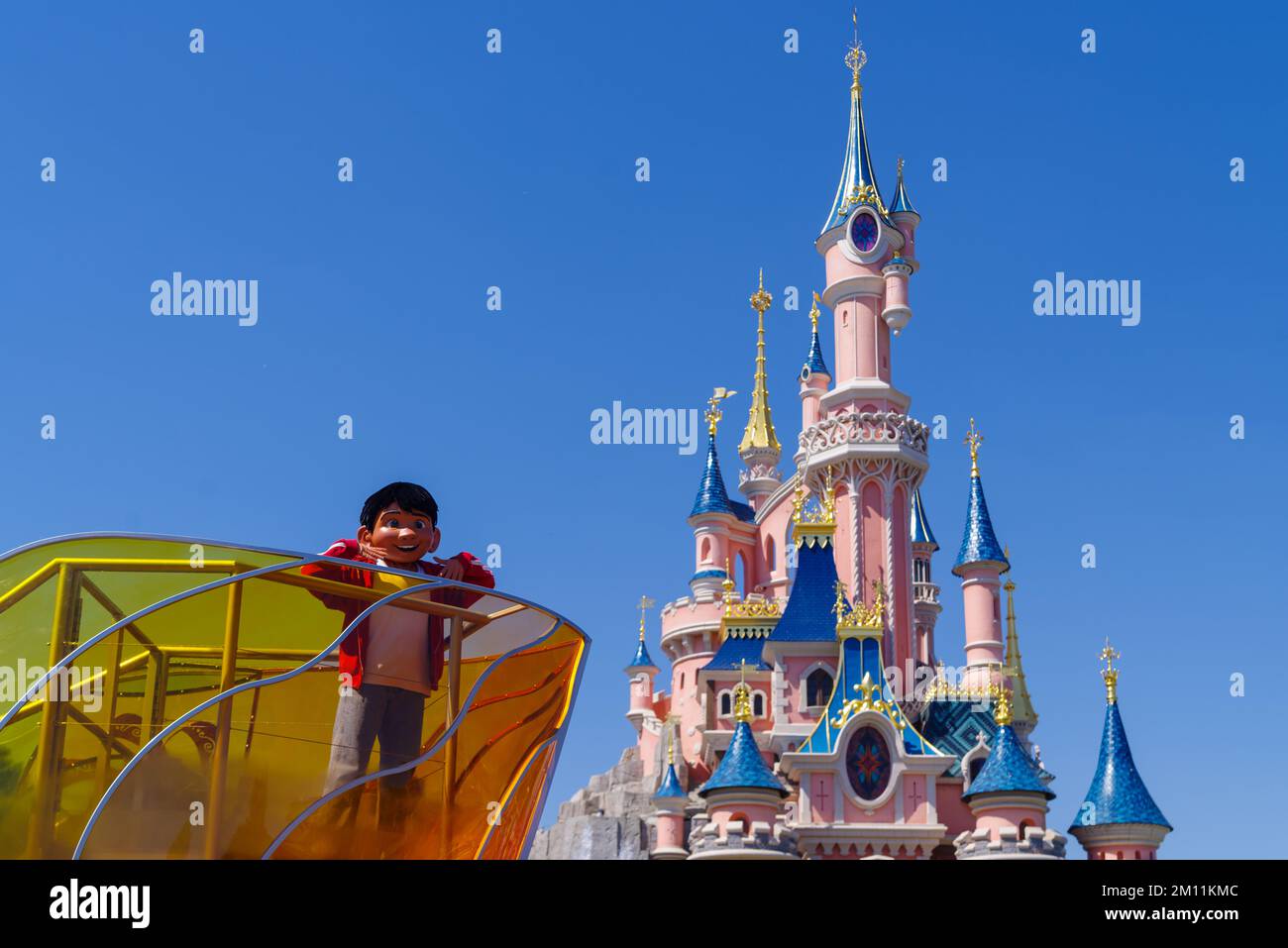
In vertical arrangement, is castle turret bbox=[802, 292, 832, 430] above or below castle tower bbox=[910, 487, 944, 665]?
above

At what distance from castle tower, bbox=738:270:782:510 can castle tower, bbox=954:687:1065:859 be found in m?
21.2

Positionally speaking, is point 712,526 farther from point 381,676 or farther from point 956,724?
point 381,676

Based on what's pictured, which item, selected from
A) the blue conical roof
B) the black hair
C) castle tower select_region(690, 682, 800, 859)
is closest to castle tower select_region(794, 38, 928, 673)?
the blue conical roof

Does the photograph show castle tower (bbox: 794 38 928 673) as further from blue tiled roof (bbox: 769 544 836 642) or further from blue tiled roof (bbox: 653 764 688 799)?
blue tiled roof (bbox: 653 764 688 799)

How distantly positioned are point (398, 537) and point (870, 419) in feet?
89.7

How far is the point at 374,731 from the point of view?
36.8ft

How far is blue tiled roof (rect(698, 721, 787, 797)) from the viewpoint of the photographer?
31.1 m

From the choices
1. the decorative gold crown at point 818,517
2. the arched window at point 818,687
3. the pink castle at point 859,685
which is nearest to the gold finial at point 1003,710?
the pink castle at point 859,685

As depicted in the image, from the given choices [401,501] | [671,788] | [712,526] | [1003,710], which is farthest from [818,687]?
[401,501]

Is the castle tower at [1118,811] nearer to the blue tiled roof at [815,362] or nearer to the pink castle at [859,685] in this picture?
the pink castle at [859,685]

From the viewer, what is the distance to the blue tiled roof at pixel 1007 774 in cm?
3145
